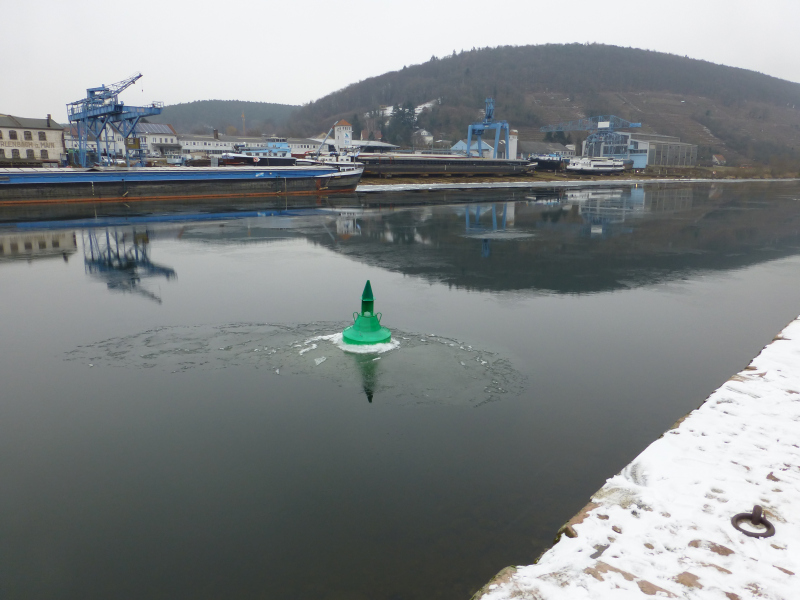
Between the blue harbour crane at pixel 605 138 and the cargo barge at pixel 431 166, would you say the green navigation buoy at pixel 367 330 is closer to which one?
the cargo barge at pixel 431 166

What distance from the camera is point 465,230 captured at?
69.6 feet

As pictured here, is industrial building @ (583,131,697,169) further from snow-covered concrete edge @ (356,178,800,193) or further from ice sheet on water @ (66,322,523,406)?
ice sheet on water @ (66,322,523,406)

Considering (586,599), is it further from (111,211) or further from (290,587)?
(111,211)

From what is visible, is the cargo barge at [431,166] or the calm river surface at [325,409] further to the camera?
the cargo barge at [431,166]

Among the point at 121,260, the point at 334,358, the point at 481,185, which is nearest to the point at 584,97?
the point at 481,185

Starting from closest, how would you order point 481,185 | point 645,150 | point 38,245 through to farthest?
point 38,245, point 481,185, point 645,150

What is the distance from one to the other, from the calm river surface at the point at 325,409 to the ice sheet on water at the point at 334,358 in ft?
0.16

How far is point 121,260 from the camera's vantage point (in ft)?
49.1

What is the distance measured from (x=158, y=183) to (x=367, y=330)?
2995 centimetres

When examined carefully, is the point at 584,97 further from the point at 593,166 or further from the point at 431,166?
the point at 431,166

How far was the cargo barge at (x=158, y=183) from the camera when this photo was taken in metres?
29.8

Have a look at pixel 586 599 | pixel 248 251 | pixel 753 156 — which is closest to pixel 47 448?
pixel 586 599

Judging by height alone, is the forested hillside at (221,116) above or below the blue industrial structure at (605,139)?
above

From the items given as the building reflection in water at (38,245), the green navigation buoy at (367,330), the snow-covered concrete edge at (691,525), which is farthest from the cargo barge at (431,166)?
the snow-covered concrete edge at (691,525)
